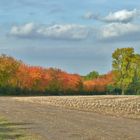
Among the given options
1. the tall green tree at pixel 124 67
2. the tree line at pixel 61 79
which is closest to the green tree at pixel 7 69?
the tree line at pixel 61 79

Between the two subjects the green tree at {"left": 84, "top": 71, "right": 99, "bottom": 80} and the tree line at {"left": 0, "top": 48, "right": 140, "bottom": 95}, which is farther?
the green tree at {"left": 84, "top": 71, "right": 99, "bottom": 80}

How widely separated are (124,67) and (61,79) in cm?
3238

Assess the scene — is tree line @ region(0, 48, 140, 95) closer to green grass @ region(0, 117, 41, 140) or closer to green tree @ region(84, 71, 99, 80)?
green tree @ region(84, 71, 99, 80)

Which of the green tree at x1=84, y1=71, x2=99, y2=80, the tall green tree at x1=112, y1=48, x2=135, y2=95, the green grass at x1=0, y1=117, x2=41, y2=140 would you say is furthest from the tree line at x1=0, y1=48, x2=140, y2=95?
the green grass at x1=0, y1=117, x2=41, y2=140

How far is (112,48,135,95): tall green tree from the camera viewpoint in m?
105

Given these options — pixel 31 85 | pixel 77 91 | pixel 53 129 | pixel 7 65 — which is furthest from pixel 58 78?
pixel 53 129

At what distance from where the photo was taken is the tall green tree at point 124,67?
105438mm

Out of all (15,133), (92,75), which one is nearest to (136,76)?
(92,75)

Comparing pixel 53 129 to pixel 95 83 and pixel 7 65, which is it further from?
pixel 95 83

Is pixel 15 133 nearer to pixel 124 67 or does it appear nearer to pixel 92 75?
pixel 124 67

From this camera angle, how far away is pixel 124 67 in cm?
10712

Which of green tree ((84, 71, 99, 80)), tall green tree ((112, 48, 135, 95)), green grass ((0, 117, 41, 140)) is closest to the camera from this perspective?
green grass ((0, 117, 41, 140))

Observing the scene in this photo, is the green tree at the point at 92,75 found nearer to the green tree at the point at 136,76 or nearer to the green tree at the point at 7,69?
the green tree at the point at 7,69

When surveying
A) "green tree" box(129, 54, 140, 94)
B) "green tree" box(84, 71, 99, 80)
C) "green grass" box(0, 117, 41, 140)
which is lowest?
"green grass" box(0, 117, 41, 140)
